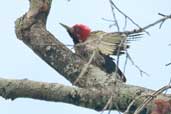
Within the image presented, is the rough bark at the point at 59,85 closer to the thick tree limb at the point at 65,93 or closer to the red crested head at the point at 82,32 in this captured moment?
the thick tree limb at the point at 65,93

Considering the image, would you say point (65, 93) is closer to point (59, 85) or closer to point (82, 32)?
point (59, 85)

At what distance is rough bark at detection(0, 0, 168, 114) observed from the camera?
3.41 metres

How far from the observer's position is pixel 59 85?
11.5ft

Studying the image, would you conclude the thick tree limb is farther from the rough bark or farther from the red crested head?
the red crested head

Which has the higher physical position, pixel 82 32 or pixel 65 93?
pixel 65 93

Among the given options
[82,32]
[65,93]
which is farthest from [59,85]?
[82,32]

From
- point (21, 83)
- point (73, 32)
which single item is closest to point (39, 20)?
point (21, 83)

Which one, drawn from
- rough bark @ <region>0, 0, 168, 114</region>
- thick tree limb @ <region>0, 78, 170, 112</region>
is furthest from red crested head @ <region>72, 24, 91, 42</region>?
thick tree limb @ <region>0, 78, 170, 112</region>

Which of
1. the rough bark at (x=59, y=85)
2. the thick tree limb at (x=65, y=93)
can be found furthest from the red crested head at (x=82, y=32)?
the thick tree limb at (x=65, y=93)

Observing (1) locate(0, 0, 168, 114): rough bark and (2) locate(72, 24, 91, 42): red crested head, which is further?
(2) locate(72, 24, 91, 42): red crested head

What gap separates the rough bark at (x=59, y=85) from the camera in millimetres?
3412

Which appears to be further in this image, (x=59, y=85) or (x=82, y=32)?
(x=82, y=32)

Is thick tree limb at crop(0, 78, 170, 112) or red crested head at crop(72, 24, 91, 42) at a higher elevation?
thick tree limb at crop(0, 78, 170, 112)

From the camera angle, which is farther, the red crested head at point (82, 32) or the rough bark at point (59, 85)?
the red crested head at point (82, 32)
